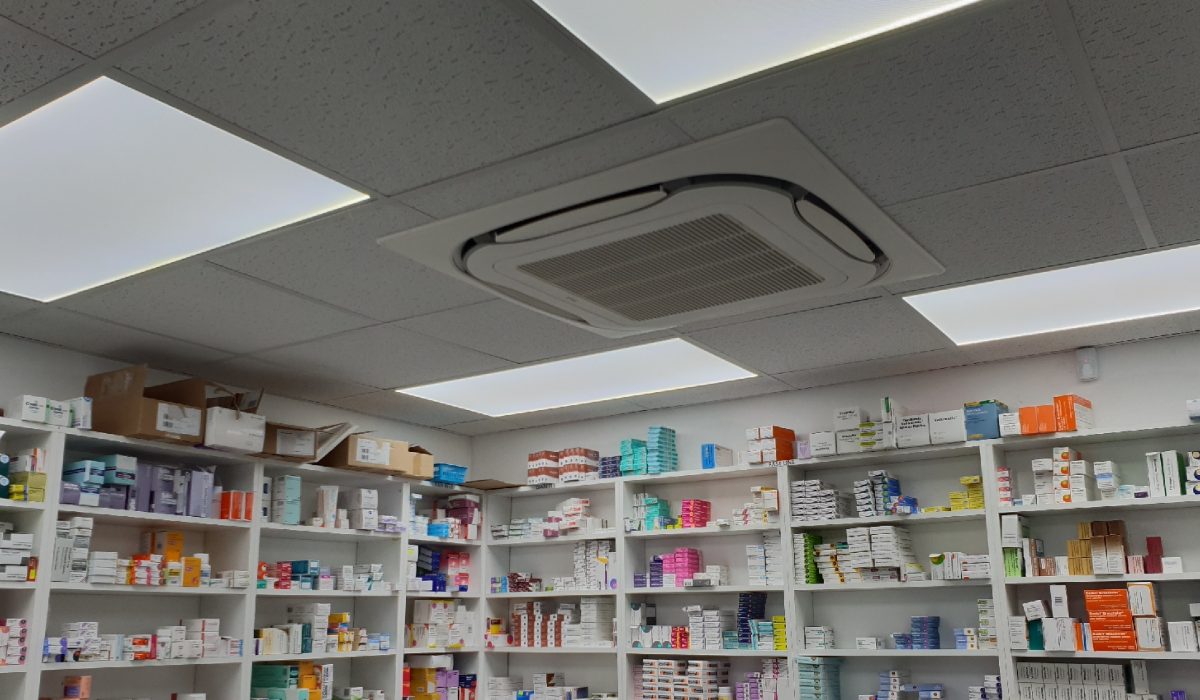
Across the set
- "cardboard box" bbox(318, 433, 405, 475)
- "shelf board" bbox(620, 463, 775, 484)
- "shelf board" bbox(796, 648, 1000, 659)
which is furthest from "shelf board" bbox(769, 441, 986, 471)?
"cardboard box" bbox(318, 433, 405, 475)

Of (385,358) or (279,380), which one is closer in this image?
(385,358)

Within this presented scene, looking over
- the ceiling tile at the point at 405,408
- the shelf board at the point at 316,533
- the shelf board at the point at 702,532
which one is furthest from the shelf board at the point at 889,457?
the shelf board at the point at 316,533

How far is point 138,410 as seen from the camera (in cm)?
496

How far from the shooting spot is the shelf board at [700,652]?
5945mm

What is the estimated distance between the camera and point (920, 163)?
125 inches

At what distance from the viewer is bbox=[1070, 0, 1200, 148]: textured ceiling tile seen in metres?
2.38

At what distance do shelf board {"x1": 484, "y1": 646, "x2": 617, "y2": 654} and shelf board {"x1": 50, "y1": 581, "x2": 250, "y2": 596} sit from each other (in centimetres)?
205

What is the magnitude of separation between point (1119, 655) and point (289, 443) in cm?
434

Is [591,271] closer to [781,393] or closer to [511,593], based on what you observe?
[781,393]

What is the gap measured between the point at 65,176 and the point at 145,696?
10.5 feet

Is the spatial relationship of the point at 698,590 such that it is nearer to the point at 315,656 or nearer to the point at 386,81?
the point at 315,656

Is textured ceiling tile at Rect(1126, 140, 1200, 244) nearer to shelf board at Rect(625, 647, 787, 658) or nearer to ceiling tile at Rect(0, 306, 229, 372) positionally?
shelf board at Rect(625, 647, 787, 658)

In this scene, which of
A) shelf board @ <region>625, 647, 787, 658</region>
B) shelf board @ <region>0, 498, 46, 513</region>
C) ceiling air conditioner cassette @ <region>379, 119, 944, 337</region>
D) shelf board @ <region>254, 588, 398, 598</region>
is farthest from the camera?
shelf board @ <region>625, 647, 787, 658</region>

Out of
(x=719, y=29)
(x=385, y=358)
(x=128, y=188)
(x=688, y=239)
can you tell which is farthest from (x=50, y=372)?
(x=719, y=29)
